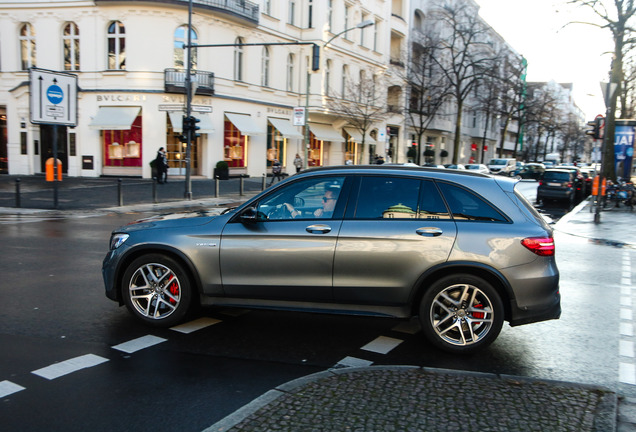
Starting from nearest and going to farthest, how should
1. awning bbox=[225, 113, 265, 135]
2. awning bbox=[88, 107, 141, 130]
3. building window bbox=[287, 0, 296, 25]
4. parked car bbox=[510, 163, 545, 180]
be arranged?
awning bbox=[88, 107, 141, 130]
awning bbox=[225, 113, 265, 135]
building window bbox=[287, 0, 296, 25]
parked car bbox=[510, 163, 545, 180]

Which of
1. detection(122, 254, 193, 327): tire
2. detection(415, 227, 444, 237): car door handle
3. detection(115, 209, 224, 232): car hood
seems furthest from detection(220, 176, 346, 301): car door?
detection(415, 227, 444, 237): car door handle

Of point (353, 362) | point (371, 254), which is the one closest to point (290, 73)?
point (371, 254)

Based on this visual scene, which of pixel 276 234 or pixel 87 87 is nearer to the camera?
pixel 276 234

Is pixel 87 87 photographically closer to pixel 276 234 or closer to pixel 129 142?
pixel 129 142

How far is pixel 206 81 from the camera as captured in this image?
29938 millimetres

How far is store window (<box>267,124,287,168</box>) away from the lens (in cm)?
3528

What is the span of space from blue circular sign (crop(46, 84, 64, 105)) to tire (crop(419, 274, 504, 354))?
16.8 meters

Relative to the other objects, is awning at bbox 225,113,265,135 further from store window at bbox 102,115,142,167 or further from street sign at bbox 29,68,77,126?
street sign at bbox 29,68,77,126

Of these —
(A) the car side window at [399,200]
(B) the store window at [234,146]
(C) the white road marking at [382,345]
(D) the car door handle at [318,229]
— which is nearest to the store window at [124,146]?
(B) the store window at [234,146]

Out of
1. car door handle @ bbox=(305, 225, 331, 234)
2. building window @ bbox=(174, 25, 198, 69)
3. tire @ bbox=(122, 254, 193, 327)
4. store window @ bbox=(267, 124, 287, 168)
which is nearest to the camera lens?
car door handle @ bbox=(305, 225, 331, 234)

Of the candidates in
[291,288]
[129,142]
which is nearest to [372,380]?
[291,288]

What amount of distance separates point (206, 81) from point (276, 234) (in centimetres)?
2665

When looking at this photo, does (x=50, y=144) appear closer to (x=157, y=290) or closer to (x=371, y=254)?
(x=157, y=290)

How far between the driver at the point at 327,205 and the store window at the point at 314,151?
34069 millimetres
